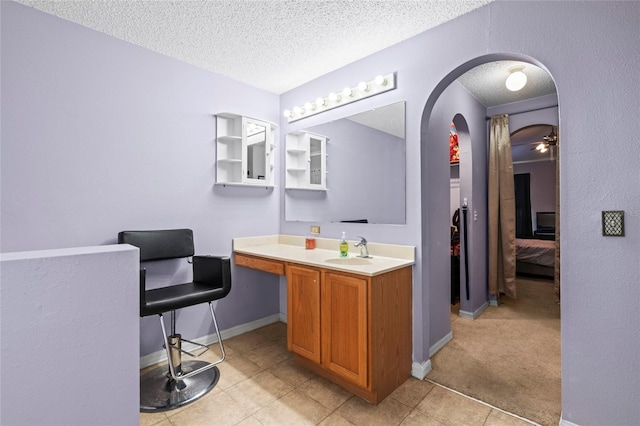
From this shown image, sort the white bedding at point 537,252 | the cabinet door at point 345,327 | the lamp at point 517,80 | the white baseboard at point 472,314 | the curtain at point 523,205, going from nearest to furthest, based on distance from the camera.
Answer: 1. the cabinet door at point 345,327
2. the lamp at point 517,80
3. the white baseboard at point 472,314
4. the white bedding at point 537,252
5. the curtain at point 523,205

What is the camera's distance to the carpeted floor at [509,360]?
1838mm

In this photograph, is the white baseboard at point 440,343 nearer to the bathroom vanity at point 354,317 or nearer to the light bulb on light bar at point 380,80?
the bathroom vanity at point 354,317

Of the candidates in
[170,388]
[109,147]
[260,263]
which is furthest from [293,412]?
[109,147]

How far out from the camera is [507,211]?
142 inches

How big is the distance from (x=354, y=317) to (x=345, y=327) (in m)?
0.11

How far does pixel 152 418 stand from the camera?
1716 mm

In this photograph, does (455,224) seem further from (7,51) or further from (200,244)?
(7,51)

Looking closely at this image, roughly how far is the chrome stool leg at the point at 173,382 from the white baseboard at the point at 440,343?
1614mm

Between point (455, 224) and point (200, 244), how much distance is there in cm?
323

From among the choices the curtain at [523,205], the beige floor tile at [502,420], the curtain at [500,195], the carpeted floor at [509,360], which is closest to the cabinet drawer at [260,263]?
the carpeted floor at [509,360]

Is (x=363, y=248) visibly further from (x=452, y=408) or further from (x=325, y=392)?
(x=452, y=408)

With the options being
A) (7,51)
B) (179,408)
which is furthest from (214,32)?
(179,408)

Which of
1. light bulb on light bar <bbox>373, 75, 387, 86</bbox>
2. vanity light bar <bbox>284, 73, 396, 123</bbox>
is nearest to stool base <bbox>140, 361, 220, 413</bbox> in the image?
vanity light bar <bbox>284, 73, 396, 123</bbox>

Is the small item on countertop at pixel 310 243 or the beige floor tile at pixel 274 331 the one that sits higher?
the small item on countertop at pixel 310 243
